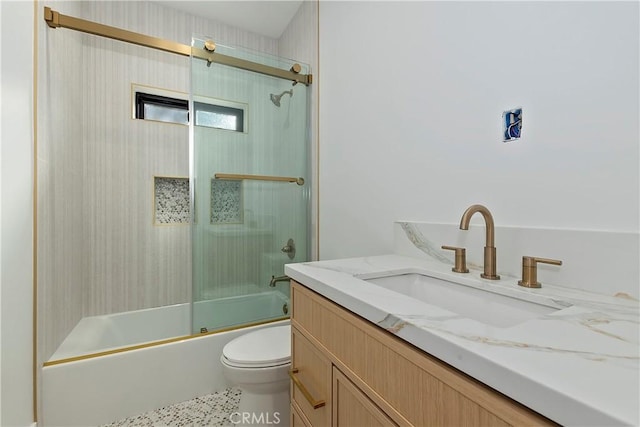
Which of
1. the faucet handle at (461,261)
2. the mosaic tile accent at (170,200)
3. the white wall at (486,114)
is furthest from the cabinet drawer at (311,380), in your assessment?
the mosaic tile accent at (170,200)

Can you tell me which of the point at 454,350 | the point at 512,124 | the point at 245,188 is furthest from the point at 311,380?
the point at 245,188

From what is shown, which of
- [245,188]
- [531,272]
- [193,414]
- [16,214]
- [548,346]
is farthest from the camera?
[245,188]

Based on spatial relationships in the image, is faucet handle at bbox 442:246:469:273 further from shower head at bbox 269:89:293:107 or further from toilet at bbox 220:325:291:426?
shower head at bbox 269:89:293:107

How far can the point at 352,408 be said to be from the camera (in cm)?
70

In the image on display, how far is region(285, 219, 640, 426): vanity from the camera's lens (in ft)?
1.14

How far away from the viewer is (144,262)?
235 centimetres

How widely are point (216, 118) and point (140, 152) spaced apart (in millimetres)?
932

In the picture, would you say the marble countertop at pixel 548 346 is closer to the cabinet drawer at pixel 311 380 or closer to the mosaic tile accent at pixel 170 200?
the cabinet drawer at pixel 311 380

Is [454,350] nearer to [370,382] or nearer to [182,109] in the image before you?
[370,382]

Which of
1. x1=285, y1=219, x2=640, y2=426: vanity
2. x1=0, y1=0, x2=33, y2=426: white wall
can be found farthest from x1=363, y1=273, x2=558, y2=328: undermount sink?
x1=0, y1=0, x2=33, y2=426: white wall

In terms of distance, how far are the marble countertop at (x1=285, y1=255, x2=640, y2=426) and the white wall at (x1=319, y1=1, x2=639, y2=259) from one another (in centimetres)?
28

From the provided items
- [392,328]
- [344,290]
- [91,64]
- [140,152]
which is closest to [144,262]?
[140,152]

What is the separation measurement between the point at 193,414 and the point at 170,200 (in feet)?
5.25

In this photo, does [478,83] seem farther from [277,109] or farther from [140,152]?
[140,152]
